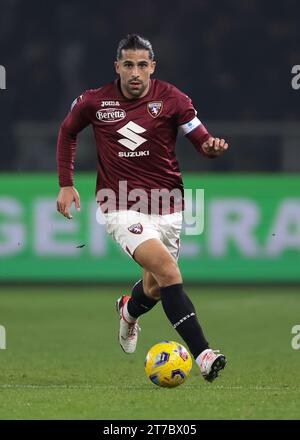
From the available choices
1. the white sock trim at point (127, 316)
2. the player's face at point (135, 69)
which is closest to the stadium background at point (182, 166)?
the white sock trim at point (127, 316)

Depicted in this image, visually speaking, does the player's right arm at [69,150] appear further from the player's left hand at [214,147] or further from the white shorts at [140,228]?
the player's left hand at [214,147]

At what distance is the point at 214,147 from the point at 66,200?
112 centimetres

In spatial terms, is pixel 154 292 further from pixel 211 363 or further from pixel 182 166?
pixel 182 166

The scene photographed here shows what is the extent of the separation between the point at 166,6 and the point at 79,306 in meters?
6.09

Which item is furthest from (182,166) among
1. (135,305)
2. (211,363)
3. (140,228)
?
(211,363)

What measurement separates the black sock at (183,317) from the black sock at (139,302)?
97 centimetres

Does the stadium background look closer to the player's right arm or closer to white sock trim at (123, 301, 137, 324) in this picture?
white sock trim at (123, 301, 137, 324)

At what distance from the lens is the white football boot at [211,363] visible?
23.3 feet

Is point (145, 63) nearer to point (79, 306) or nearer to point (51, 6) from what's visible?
point (79, 306)

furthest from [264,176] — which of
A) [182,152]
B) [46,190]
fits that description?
[46,190]

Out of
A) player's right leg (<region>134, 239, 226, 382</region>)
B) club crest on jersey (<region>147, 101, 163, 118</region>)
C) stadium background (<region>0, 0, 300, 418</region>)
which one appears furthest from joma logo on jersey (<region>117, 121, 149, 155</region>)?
stadium background (<region>0, 0, 300, 418</region>)

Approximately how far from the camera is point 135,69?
305 inches

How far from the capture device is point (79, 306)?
12.8 m

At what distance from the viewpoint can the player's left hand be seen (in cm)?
740
